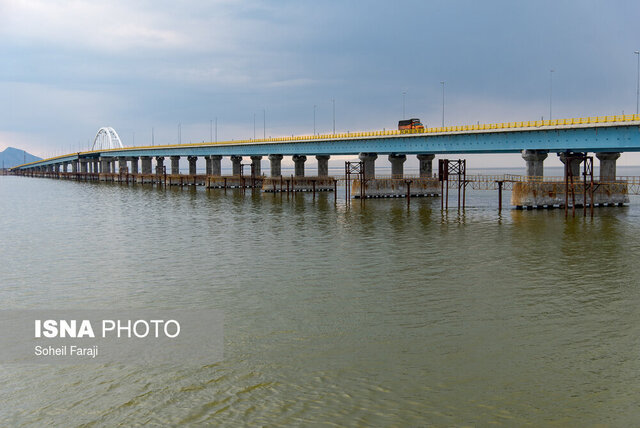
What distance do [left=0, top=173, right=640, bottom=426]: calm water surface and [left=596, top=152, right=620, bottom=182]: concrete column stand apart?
29860mm

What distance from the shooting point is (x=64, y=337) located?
765 inches

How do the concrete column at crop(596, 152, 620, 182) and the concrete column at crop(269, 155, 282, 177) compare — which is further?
the concrete column at crop(269, 155, 282, 177)

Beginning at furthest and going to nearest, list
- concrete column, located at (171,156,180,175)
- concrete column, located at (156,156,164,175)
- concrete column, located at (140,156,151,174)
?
1. concrete column, located at (140,156,151,174)
2. concrete column, located at (156,156,164,175)
3. concrete column, located at (171,156,180,175)

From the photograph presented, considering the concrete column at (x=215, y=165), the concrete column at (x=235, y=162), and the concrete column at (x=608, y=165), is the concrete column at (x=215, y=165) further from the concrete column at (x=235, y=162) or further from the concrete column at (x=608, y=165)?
the concrete column at (x=608, y=165)

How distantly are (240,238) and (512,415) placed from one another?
3209 cm

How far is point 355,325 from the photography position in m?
20.1

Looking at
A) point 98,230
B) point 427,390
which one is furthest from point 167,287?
point 98,230

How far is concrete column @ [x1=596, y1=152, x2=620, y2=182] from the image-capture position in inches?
2788

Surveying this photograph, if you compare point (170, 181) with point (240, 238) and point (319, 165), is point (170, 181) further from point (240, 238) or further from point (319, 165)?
point (240, 238)

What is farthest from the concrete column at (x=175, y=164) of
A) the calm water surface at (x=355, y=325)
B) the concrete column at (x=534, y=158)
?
the calm water surface at (x=355, y=325)

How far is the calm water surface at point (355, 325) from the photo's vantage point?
13.7 meters

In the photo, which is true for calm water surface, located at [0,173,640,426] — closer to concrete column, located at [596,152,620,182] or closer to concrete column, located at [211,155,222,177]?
concrete column, located at [596,152,620,182]

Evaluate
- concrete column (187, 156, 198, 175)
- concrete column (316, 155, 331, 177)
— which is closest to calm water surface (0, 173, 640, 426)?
concrete column (316, 155, 331, 177)

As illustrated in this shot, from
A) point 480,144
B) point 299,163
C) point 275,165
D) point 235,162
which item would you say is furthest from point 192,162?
point 480,144
